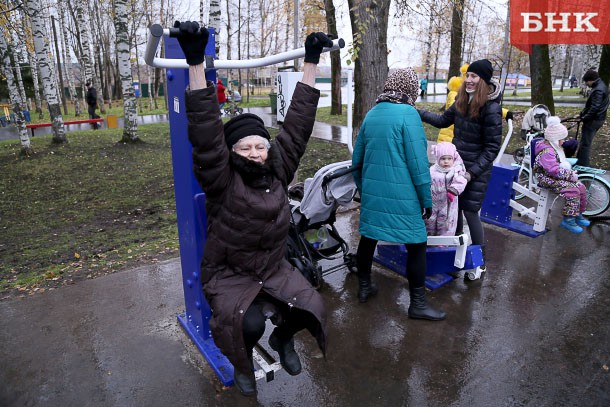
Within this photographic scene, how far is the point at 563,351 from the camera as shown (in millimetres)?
3152

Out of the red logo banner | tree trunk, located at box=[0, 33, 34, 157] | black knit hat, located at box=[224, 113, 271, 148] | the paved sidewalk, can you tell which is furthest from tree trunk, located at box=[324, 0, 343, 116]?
black knit hat, located at box=[224, 113, 271, 148]

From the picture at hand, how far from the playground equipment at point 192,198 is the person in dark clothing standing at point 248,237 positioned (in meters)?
0.25

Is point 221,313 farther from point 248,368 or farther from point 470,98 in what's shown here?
point 470,98

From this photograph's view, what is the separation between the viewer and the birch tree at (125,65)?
11.4 metres

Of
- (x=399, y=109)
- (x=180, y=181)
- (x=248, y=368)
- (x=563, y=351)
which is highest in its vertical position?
(x=399, y=109)

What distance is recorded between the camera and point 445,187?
13.4ft

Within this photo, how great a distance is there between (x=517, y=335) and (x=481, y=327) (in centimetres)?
25

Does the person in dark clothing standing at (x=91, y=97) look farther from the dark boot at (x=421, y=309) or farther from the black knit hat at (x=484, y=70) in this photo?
the dark boot at (x=421, y=309)

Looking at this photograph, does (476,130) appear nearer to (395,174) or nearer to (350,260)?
(395,174)

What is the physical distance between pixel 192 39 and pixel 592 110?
7740 mm

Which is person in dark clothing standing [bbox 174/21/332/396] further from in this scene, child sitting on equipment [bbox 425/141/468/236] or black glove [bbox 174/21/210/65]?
child sitting on equipment [bbox 425/141/468/236]

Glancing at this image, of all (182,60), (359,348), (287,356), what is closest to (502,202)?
(359,348)

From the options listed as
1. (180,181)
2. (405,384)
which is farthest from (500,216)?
(180,181)

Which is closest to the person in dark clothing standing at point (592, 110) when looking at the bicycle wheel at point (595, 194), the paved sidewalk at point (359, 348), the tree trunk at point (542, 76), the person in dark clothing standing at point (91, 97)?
the bicycle wheel at point (595, 194)
